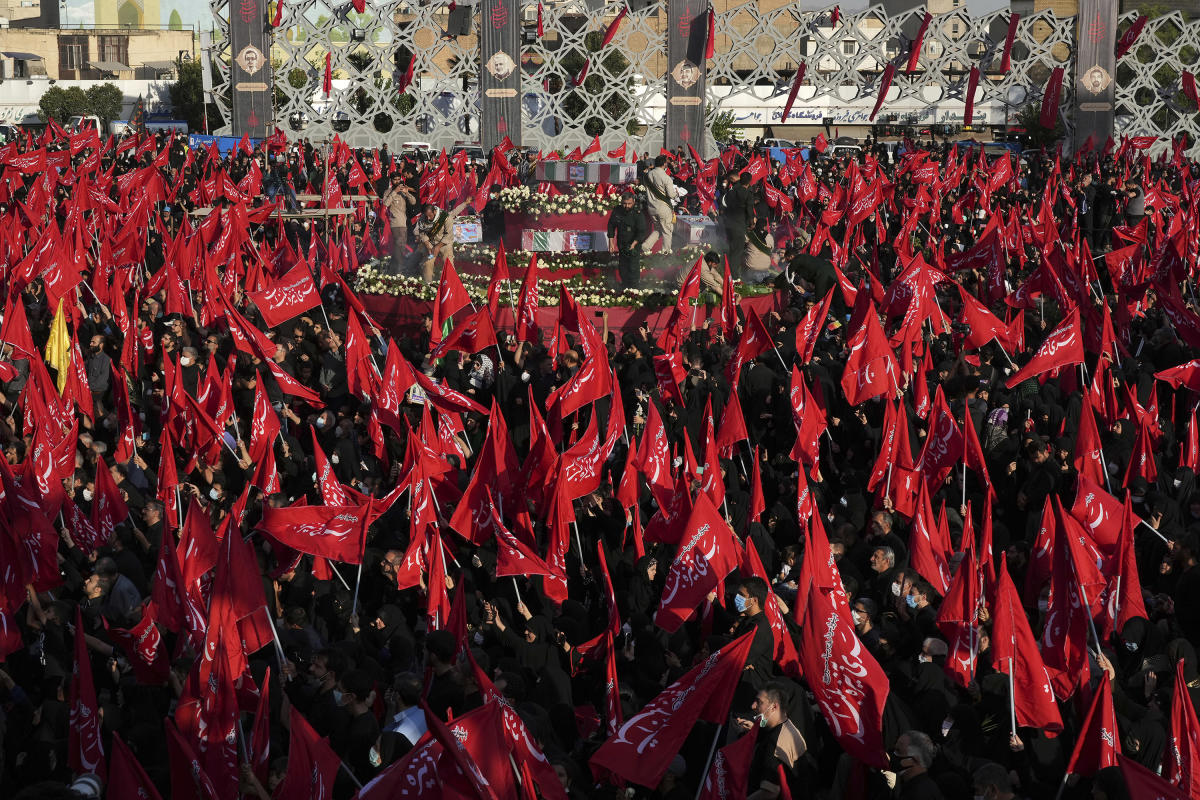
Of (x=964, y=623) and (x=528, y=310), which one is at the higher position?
(x=528, y=310)

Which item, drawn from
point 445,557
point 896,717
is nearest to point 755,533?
point 445,557

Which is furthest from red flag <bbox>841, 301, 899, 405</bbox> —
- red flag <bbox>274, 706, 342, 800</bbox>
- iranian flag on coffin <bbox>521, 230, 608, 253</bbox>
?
iranian flag on coffin <bbox>521, 230, 608, 253</bbox>

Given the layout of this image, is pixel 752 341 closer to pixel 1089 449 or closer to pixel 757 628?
pixel 1089 449

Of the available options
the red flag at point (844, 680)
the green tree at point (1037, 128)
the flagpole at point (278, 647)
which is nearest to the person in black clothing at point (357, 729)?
the flagpole at point (278, 647)

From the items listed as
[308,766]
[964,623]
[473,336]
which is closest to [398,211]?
[473,336]

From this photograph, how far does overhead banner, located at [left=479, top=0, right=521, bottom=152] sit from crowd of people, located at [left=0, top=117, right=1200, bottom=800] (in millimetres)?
25651

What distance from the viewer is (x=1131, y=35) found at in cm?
4069

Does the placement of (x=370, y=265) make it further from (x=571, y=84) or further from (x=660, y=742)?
(x=571, y=84)

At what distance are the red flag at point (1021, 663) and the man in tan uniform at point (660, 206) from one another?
1189 centimetres

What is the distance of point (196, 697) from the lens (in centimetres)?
629

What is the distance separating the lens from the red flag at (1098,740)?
5.48 m

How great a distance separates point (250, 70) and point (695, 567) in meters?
36.5

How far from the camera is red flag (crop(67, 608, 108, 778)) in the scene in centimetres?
582

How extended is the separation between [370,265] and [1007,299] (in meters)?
8.45
